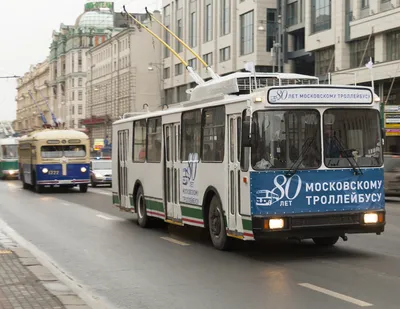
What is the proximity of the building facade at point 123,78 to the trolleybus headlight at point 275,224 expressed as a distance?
75600mm

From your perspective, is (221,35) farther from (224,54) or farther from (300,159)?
(300,159)

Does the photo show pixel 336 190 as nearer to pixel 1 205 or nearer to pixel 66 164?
pixel 1 205

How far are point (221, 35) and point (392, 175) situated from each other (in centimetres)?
4129

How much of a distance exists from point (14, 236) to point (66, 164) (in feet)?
67.2

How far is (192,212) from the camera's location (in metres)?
14.0


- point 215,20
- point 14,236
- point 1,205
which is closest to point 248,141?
point 14,236

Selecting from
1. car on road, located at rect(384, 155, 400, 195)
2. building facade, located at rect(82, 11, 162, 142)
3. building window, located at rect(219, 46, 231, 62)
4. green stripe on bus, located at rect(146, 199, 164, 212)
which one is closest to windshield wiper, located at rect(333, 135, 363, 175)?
green stripe on bus, located at rect(146, 199, 164, 212)

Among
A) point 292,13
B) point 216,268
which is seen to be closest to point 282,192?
point 216,268

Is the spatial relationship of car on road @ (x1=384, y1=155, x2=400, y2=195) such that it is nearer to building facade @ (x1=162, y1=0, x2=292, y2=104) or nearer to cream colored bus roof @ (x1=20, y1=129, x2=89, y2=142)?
cream colored bus roof @ (x1=20, y1=129, x2=89, y2=142)

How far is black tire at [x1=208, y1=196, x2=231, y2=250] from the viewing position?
41.4ft

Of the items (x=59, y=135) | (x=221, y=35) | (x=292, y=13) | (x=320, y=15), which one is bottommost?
(x=59, y=135)

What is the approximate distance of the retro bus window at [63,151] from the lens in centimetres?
3644

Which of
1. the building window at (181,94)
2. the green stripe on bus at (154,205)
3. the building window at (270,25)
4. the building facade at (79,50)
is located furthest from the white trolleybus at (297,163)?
the building facade at (79,50)

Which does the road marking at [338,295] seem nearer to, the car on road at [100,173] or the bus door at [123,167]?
the bus door at [123,167]
